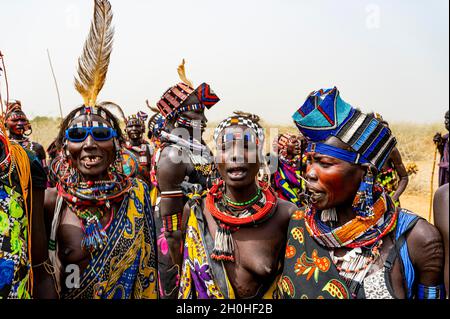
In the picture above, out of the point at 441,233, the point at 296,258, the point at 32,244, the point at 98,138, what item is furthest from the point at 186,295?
the point at 441,233

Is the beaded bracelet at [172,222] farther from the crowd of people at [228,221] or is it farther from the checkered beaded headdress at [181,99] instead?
the checkered beaded headdress at [181,99]

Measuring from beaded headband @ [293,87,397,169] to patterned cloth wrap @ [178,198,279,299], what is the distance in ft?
3.28

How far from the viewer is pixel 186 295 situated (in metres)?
2.79

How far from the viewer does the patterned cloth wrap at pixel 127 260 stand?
287 cm

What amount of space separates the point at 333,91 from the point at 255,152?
74 cm

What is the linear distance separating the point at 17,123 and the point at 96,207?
4.93 meters

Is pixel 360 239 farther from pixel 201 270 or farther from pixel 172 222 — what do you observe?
pixel 172 222

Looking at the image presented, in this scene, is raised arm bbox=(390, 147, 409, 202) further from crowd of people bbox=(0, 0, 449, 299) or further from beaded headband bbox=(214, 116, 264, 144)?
beaded headband bbox=(214, 116, 264, 144)

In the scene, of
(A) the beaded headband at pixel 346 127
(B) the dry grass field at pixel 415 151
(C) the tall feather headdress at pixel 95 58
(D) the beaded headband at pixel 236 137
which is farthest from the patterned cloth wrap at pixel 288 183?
(B) the dry grass field at pixel 415 151

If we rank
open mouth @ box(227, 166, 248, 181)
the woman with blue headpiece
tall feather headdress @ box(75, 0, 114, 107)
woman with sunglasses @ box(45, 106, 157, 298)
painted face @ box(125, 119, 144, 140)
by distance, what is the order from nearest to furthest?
1. the woman with blue headpiece
2. open mouth @ box(227, 166, 248, 181)
3. woman with sunglasses @ box(45, 106, 157, 298)
4. tall feather headdress @ box(75, 0, 114, 107)
5. painted face @ box(125, 119, 144, 140)

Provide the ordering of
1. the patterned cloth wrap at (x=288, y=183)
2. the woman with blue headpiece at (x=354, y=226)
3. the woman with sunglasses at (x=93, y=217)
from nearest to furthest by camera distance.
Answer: the woman with blue headpiece at (x=354, y=226) < the woman with sunglasses at (x=93, y=217) < the patterned cloth wrap at (x=288, y=183)

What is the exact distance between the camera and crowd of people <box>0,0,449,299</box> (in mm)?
2115

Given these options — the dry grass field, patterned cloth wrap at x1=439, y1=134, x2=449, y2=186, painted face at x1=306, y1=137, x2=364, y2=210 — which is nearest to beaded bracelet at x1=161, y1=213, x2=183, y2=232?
painted face at x1=306, y1=137, x2=364, y2=210

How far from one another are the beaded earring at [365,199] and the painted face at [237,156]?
0.76 meters
